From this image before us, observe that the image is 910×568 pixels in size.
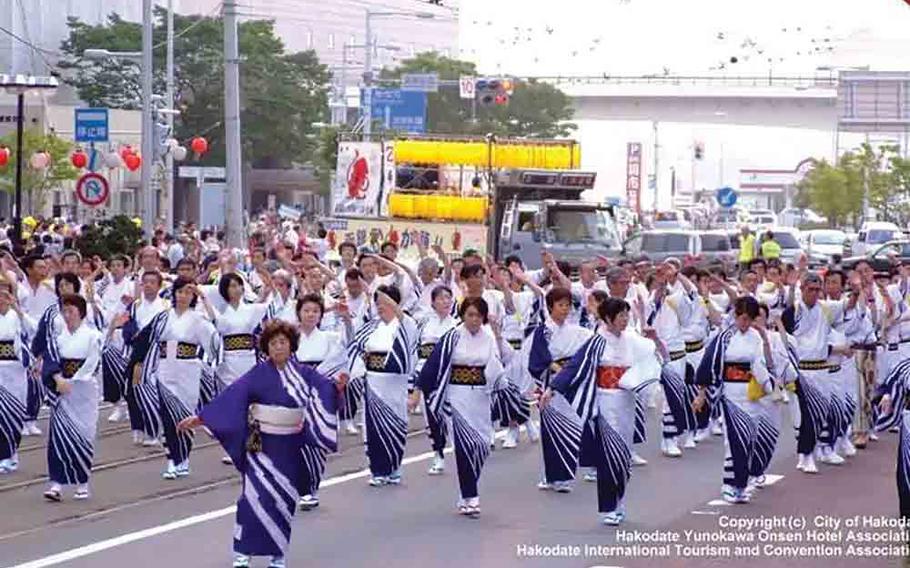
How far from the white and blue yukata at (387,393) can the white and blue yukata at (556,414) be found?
3.28 feet

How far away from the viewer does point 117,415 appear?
2031 centimetres

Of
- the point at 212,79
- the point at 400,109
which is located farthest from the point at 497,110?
the point at 400,109

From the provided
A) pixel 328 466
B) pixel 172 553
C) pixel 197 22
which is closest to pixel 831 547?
pixel 172 553

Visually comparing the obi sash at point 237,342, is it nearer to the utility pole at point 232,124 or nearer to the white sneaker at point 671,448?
the white sneaker at point 671,448

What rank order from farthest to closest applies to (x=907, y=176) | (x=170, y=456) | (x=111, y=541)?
(x=907, y=176) → (x=170, y=456) → (x=111, y=541)

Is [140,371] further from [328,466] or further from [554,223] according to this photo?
[554,223]

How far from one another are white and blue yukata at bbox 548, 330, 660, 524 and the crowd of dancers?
0.01 metres

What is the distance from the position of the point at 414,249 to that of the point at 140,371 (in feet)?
66.5

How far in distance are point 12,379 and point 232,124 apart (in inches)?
505

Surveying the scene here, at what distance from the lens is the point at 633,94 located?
73375 mm

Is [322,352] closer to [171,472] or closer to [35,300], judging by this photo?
[171,472]

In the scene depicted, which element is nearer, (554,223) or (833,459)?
(833,459)

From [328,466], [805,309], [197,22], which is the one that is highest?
[197,22]

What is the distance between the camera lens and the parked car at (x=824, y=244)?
50.3 metres
